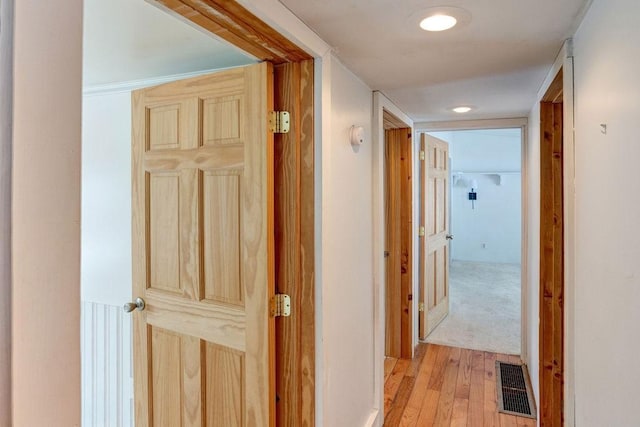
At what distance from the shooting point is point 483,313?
15.0ft

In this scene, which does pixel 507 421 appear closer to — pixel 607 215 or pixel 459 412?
pixel 459 412

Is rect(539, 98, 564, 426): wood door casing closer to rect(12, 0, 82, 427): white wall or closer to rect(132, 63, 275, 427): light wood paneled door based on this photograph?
rect(132, 63, 275, 427): light wood paneled door

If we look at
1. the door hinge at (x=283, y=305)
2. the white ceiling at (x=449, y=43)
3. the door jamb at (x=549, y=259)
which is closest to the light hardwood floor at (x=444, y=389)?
the door jamb at (x=549, y=259)

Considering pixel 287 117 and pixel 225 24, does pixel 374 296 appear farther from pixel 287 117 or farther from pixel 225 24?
pixel 225 24

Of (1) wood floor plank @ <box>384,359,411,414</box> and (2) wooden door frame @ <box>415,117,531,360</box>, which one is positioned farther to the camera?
(2) wooden door frame @ <box>415,117,531,360</box>

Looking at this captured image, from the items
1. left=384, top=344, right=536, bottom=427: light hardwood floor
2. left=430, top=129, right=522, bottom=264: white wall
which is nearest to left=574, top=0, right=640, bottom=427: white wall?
left=384, top=344, right=536, bottom=427: light hardwood floor

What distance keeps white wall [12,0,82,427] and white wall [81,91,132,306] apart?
1.65 metres

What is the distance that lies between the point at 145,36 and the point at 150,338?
133cm

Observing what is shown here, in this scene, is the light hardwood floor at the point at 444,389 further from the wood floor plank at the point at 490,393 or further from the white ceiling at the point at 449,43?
the white ceiling at the point at 449,43

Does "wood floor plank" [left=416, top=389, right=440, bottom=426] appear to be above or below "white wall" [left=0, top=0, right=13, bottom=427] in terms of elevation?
below

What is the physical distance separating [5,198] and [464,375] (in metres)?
3.22

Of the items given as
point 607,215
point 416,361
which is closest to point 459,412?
point 416,361

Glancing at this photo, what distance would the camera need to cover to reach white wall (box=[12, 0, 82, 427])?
0.56 m

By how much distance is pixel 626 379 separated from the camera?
35.1 inches
